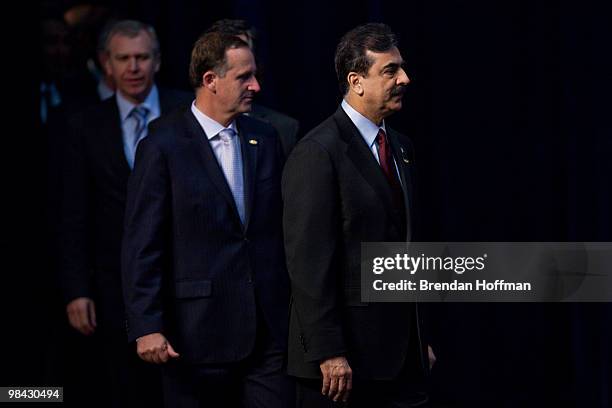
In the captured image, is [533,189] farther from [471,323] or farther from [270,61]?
[270,61]

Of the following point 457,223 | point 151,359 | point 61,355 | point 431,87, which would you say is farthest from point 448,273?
point 61,355

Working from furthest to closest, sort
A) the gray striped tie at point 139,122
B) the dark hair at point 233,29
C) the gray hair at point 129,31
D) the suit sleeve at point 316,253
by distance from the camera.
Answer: the gray hair at point 129,31 → the gray striped tie at point 139,122 → the dark hair at point 233,29 → the suit sleeve at point 316,253

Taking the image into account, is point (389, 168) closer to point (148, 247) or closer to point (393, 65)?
point (393, 65)

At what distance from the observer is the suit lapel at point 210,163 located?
4.48 m

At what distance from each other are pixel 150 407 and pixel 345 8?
72.9 inches

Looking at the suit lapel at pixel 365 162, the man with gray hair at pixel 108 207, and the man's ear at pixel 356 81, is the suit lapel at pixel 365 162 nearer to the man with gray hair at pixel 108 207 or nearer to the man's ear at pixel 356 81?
the man's ear at pixel 356 81

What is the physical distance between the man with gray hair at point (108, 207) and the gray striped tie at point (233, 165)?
33.9 inches

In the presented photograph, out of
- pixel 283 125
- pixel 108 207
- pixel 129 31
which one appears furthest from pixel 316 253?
pixel 129 31

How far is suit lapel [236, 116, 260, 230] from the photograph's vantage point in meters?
4.51

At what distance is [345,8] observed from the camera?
5.87 m

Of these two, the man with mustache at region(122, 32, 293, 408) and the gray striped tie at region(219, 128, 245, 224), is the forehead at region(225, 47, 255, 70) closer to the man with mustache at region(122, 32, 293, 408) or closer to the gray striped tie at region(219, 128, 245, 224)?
the man with mustache at region(122, 32, 293, 408)

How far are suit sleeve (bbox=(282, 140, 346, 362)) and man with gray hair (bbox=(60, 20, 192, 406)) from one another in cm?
141

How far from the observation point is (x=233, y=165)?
4.55m
